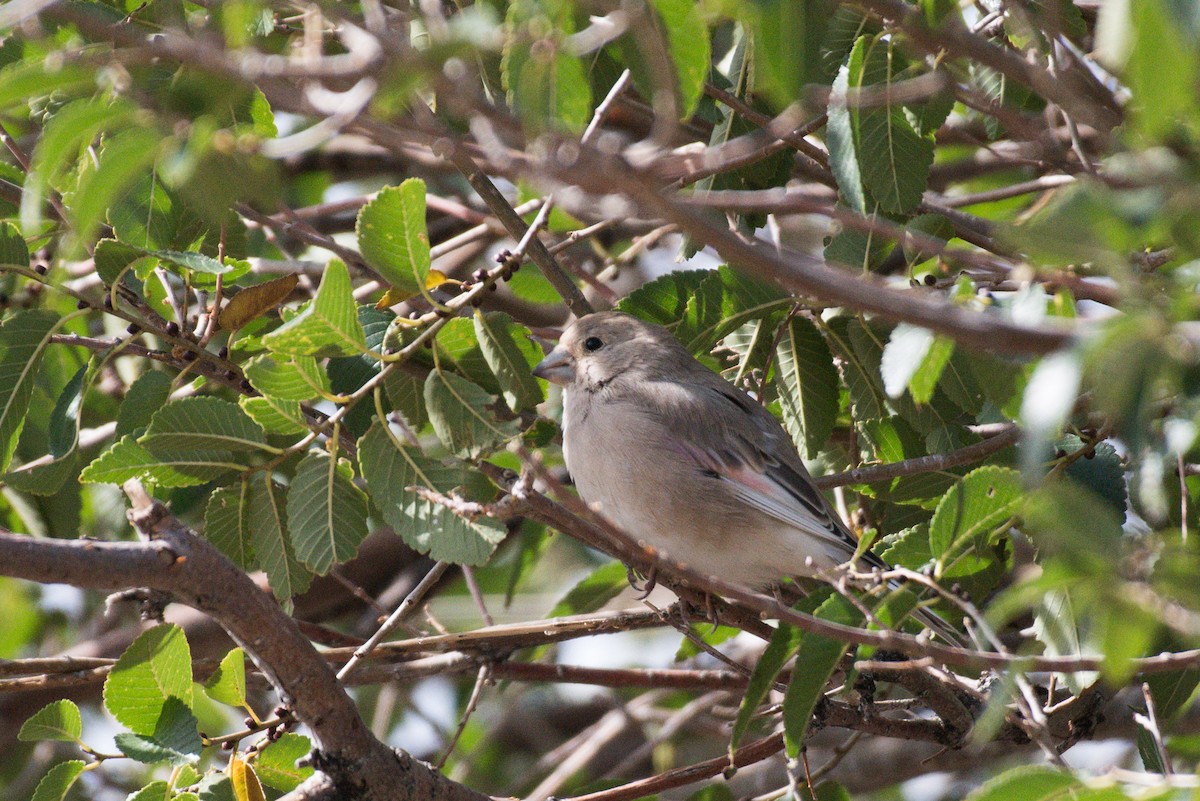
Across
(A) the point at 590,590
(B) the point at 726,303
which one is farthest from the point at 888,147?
(A) the point at 590,590

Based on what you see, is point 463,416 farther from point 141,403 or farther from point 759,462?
point 759,462

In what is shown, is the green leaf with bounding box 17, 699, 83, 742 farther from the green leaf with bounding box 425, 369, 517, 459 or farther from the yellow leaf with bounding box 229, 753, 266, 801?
the green leaf with bounding box 425, 369, 517, 459

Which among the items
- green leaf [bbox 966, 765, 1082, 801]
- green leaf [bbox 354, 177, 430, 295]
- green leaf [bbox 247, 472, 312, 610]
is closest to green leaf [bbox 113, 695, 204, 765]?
green leaf [bbox 247, 472, 312, 610]

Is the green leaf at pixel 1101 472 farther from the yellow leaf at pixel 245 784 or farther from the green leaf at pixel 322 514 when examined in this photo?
the yellow leaf at pixel 245 784

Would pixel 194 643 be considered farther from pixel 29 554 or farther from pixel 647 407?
pixel 29 554

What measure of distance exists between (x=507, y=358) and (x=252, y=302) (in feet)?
2.41

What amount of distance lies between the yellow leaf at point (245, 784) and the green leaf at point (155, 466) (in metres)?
0.79

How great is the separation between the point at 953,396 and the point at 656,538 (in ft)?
4.25

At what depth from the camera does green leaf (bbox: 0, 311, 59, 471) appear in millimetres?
3217

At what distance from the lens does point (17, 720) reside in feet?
17.4

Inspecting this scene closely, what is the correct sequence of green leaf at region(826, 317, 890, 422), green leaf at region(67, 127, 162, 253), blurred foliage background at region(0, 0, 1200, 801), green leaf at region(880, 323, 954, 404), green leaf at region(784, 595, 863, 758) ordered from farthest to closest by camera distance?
green leaf at region(826, 317, 890, 422) < green leaf at region(784, 595, 863, 758) < green leaf at region(880, 323, 954, 404) < green leaf at region(67, 127, 162, 253) < blurred foliage background at region(0, 0, 1200, 801)

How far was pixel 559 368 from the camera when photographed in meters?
4.58

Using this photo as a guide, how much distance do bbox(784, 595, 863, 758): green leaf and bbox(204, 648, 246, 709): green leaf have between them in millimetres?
1320

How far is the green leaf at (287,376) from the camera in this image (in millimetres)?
3029
